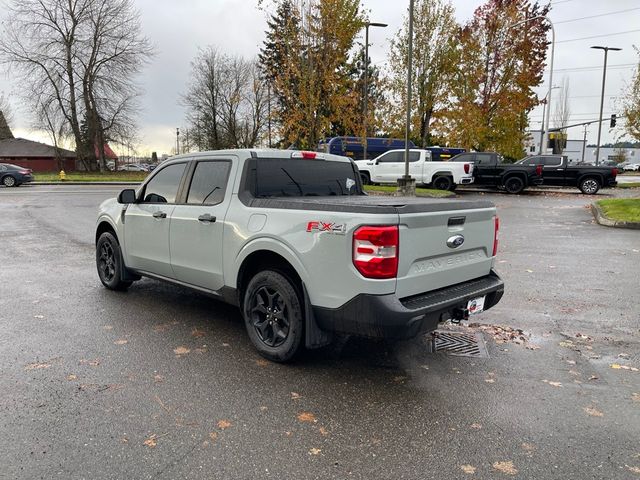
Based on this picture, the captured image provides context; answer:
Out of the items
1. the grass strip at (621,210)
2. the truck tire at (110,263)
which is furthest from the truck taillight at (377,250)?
the grass strip at (621,210)

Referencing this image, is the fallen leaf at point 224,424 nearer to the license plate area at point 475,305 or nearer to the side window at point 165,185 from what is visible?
the license plate area at point 475,305

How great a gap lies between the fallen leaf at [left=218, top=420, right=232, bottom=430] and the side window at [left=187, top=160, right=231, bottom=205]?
7.00 ft

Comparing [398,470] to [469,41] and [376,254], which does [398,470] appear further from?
[469,41]

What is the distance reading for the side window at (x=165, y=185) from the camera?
5.35 metres

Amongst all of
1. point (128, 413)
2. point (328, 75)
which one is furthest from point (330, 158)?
point (328, 75)

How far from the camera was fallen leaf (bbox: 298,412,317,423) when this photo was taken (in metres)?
3.25

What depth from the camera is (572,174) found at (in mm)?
23469

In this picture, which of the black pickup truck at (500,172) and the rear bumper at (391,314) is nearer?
the rear bumper at (391,314)

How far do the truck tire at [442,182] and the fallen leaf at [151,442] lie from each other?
848 inches

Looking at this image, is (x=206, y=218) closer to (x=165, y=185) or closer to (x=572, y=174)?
(x=165, y=185)

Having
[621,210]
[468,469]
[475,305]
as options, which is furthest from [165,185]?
[621,210]

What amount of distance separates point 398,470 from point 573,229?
1149cm

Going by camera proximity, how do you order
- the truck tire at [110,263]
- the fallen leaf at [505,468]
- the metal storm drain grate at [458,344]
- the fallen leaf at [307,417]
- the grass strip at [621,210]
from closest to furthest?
1. the fallen leaf at [505,468]
2. the fallen leaf at [307,417]
3. the metal storm drain grate at [458,344]
4. the truck tire at [110,263]
5. the grass strip at [621,210]

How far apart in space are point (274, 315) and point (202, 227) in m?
1.23
